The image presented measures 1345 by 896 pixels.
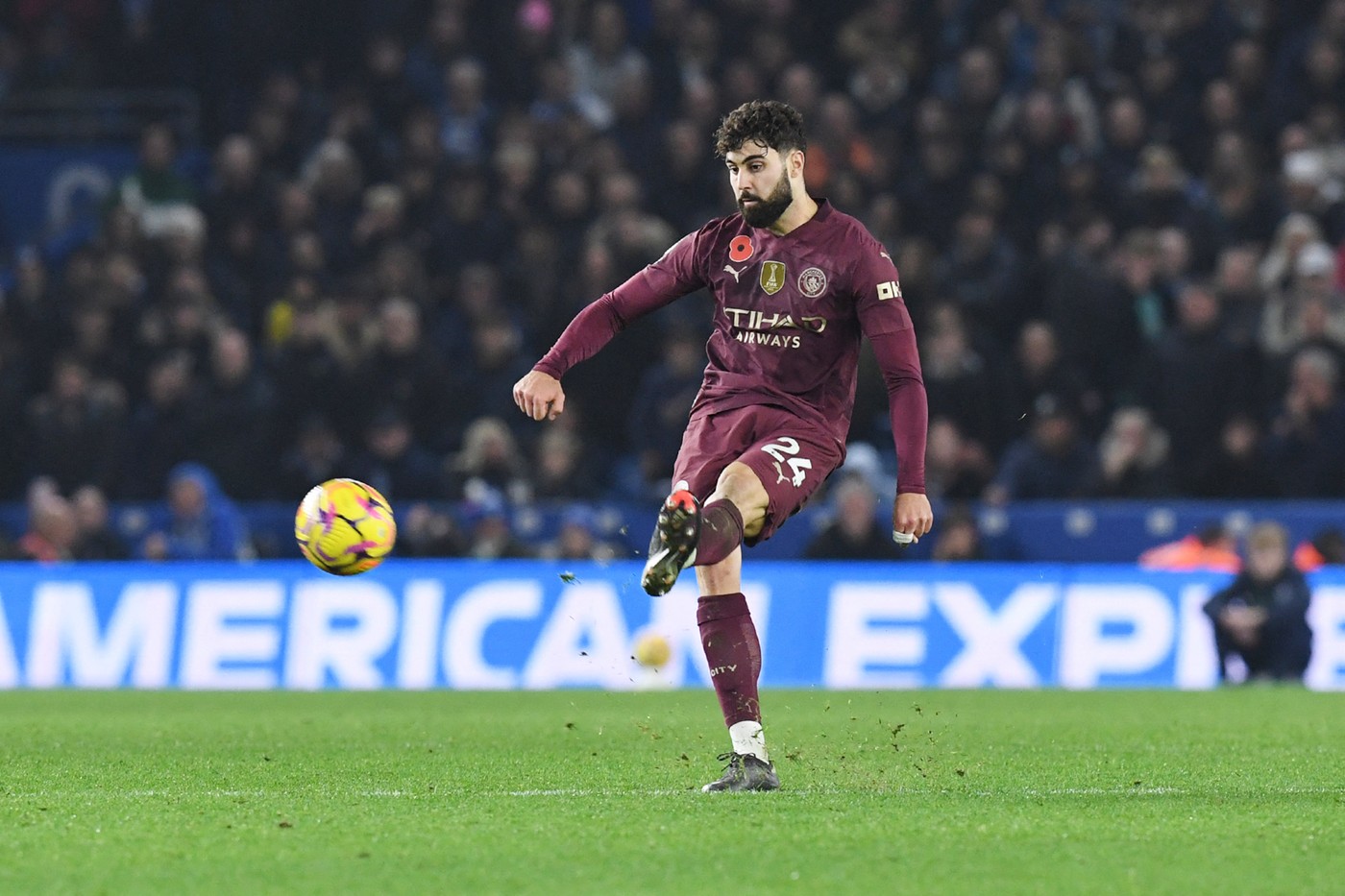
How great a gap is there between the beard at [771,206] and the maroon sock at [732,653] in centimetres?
116

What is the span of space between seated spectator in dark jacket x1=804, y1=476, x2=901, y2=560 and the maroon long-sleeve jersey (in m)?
7.00

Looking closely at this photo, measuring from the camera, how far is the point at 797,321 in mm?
6988

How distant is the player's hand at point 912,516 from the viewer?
6.75 m

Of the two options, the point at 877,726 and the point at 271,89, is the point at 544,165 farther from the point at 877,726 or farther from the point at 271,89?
the point at 877,726

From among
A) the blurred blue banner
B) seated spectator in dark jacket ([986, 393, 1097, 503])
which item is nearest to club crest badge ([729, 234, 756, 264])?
seated spectator in dark jacket ([986, 393, 1097, 503])

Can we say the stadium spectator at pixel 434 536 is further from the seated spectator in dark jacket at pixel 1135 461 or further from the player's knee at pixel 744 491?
the player's knee at pixel 744 491

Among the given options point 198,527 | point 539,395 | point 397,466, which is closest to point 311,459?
point 397,466

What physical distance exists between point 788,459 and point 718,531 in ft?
1.59

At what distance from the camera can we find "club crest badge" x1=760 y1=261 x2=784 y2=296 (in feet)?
22.9

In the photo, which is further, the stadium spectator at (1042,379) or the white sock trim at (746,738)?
the stadium spectator at (1042,379)

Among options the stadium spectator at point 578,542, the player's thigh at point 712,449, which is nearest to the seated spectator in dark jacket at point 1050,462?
the stadium spectator at point 578,542

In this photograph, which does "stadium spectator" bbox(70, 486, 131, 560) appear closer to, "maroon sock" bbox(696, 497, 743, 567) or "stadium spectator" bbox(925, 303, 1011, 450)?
"stadium spectator" bbox(925, 303, 1011, 450)

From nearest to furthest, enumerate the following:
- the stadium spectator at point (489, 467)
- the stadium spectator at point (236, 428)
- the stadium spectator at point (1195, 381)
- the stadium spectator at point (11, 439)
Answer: the stadium spectator at point (1195, 381)
the stadium spectator at point (489, 467)
the stadium spectator at point (236, 428)
the stadium spectator at point (11, 439)

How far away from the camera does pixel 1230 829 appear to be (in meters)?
5.84
